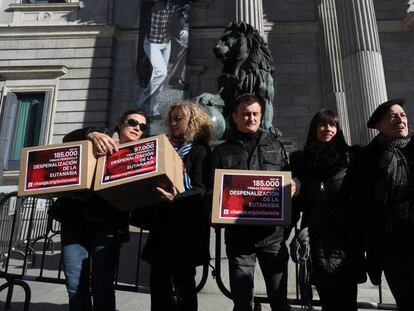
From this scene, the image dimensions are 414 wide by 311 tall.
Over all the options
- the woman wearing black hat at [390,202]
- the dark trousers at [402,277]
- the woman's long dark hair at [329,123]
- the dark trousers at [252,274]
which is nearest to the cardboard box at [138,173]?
the dark trousers at [252,274]

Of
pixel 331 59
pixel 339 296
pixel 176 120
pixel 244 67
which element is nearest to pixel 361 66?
pixel 331 59

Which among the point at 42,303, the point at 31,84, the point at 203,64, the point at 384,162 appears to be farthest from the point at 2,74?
the point at 384,162

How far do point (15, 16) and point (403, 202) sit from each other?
20110 millimetres

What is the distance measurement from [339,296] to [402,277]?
43cm

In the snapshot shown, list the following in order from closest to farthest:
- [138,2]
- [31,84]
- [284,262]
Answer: [284,262] → [31,84] → [138,2]

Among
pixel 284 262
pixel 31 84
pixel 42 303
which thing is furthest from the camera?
pixel 31 84

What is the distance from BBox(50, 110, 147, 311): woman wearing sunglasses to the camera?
3135 millimetres

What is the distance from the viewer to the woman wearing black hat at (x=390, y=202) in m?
2.70

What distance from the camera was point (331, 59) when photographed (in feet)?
53.9

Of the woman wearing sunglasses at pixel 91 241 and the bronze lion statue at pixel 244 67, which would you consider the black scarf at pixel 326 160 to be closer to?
the woman wearing sunglasses at pixel 91 241

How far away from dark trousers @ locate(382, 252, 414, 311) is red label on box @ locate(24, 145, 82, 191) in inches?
90.5

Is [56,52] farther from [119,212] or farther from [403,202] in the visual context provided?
[403,202]

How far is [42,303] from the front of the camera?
4.69 meters

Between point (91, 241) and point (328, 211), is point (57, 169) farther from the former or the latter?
point (328, 211)
